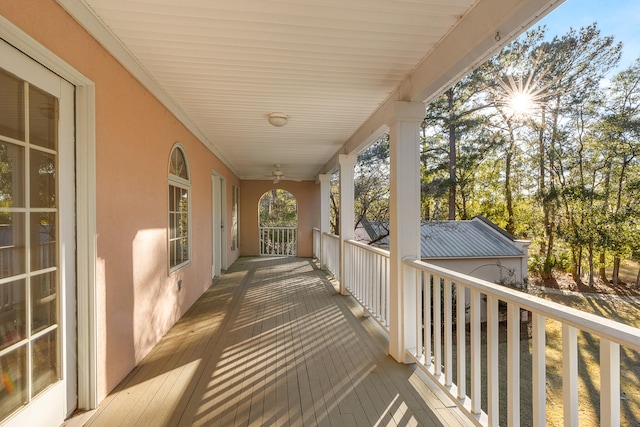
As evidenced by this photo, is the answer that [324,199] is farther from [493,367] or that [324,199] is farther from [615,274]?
[615,274]

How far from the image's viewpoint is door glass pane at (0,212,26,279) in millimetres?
1397

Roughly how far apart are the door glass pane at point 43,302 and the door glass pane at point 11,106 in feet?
2.28

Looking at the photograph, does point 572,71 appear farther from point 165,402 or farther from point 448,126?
point 165,402

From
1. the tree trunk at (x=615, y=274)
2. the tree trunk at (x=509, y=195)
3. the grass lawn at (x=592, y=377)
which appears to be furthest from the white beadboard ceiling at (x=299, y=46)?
the tree trunk at (x=509, y=195)

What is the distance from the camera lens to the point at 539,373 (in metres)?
1.32

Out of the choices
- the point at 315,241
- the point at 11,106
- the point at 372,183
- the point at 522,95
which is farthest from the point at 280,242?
the point at 522,95

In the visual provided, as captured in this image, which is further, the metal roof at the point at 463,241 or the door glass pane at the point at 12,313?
the metal roof at the point at 463,241

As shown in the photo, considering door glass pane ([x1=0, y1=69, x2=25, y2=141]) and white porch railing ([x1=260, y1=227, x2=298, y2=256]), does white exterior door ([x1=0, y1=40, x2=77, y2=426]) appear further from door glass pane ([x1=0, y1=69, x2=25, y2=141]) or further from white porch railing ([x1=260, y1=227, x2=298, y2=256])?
white porch railing ([x1=260, y1=227, x2=298, y2=256])

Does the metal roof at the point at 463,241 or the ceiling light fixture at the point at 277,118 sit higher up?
the ceiling light fixture at the point at 277,118

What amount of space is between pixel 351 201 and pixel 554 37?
25.2 ft

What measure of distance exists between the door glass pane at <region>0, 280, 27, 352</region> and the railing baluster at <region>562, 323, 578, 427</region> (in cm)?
224

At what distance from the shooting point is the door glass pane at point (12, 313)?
1.40 metres

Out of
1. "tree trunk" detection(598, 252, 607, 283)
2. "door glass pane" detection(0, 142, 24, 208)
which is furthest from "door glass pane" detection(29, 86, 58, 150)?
"tree trunk" detection(598, 252, 607, 283)

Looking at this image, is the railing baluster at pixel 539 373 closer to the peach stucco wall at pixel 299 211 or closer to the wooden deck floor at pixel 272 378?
the wooden deck floor at pixel 272 378
